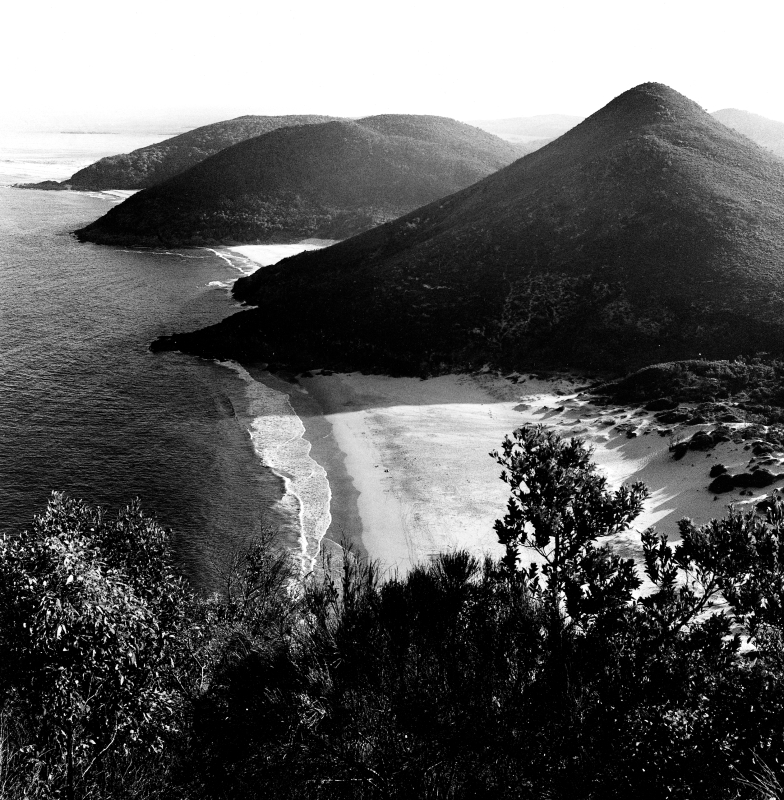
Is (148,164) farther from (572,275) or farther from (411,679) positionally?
(411,679)

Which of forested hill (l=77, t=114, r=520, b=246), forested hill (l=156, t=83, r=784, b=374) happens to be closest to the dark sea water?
forested hill (l=156, t=83, r=784, b=374)

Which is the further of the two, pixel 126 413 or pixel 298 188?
pixel 298 188

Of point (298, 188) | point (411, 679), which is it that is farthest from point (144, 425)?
point (298, 188)

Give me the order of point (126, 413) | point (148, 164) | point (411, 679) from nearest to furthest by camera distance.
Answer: point (411, 679) < point (126, 413) < point (148, 164)

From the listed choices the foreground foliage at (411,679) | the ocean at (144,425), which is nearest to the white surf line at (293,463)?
the ocean at (144,425)

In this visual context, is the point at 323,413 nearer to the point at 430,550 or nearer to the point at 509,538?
the point at 430,550

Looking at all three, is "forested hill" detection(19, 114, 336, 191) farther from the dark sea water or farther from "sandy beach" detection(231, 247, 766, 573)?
"sandy beach" detection(231, 247, 766, 573)
